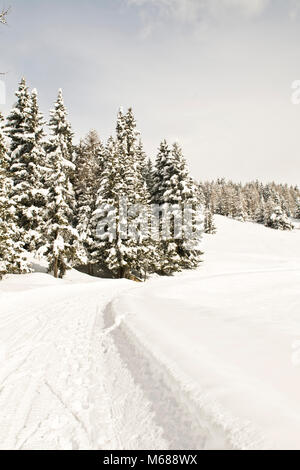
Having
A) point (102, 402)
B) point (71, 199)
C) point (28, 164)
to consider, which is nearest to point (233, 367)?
point (102, 402)

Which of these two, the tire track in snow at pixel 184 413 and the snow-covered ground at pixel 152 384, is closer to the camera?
the tire track in snow at pixel 184 413

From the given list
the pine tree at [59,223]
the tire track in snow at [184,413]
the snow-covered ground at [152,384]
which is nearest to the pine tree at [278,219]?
the pine tree at [59,223]

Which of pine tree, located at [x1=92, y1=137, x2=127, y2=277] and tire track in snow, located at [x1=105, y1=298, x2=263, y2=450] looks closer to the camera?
tire track in snow, located at [x1=105, y1=298, x2=263, y2=450]

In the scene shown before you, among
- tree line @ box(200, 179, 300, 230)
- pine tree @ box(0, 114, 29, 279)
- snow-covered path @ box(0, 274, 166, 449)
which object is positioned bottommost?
snow-covered path @ box(0, 274, 166, 449)

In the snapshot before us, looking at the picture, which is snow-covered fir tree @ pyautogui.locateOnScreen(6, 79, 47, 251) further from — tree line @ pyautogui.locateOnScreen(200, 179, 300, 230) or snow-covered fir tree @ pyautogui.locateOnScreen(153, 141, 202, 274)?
tree line @ pyautogui.locateOnScreen(200, 179, 300, 230)

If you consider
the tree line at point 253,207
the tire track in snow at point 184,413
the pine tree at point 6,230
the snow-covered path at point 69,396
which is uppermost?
the tree line at point 253,207

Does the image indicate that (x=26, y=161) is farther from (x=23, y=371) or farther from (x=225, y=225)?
(x=225, y=225)

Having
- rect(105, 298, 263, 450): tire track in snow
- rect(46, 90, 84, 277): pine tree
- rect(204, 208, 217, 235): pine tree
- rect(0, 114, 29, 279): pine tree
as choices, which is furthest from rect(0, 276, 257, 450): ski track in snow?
rect(204, 208, 217, 235): pine tree

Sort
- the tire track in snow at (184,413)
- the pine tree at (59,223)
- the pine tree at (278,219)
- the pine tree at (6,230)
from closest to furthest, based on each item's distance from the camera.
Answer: the tire track in snow at (184,413), the pine tree at (6,230), the pine tree at (59,223), the pine tree at (278,219)

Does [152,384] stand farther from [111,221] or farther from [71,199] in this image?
[71,199]

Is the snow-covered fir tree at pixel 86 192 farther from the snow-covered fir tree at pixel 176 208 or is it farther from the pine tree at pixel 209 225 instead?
the pine tree at pixel 209 225

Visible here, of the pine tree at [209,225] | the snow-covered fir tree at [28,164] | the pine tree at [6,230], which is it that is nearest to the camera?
the pine tree at [6,230]

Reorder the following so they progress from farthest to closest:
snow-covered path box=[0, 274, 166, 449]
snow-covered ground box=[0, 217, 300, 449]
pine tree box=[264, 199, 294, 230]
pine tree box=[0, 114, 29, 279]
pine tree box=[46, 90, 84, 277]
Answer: pine tree box=[264, 199, 294, 230] < pine tree box=[46, 90, 84, 277] < pine tree box=[0, 114, 29, 279] < snow-covered path box=[0, 274, 166, 449] < snow-covered ground box=[0, 217, 300, 449]
